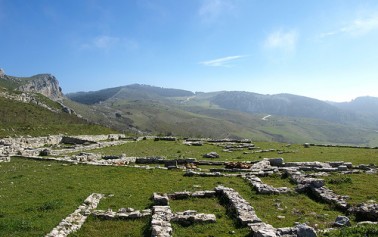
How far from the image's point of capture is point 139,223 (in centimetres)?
1711

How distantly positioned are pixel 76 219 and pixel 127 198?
4.76 metres

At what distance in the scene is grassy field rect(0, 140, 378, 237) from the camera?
53.6ft

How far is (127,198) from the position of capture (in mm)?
21609

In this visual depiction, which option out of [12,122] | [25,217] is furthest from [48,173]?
[12,122]

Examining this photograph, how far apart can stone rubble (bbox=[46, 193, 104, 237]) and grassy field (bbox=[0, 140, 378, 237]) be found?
0.41m

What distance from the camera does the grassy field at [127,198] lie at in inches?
643

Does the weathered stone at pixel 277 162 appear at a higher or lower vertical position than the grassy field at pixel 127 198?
higher

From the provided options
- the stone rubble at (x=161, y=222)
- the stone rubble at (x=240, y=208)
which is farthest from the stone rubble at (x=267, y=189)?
the stone rubble at (x=161, y=222)

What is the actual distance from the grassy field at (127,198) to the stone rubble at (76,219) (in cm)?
41

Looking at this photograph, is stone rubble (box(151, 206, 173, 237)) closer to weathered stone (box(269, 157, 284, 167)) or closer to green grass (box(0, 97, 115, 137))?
weathered stone (box(269, 157, 284, 167))

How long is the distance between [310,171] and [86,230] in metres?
21.8

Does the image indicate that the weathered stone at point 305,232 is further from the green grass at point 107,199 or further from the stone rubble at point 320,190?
the stone rubble at point 320,190

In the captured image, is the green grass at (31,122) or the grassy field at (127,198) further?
the green grass at (31,122)

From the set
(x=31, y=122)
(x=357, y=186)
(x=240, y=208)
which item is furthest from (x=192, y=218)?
(x=31, y=122)
